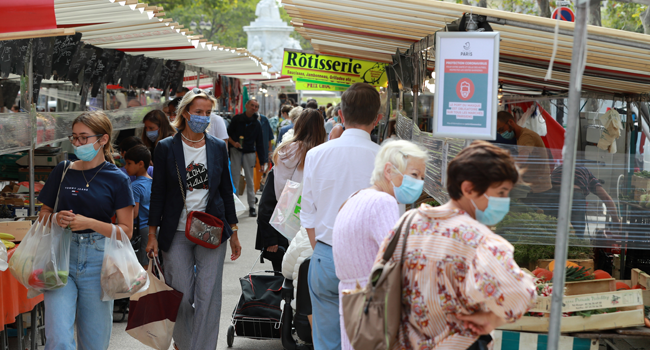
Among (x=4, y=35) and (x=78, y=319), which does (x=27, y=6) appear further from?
(x=78, y=319)

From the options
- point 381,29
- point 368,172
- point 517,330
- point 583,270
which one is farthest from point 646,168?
point 381,29

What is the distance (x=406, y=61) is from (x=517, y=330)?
377cm

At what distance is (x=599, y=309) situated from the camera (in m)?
4.14

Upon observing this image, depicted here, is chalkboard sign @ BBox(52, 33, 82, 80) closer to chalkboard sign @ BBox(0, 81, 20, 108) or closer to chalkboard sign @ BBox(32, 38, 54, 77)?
chalkboard sign @ BBox(32, 38, 54, 77)

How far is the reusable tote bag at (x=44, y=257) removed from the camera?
156 inches

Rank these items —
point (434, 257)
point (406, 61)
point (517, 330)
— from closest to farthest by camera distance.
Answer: point (434, 257)
point (517, 330)
point (406, 61)

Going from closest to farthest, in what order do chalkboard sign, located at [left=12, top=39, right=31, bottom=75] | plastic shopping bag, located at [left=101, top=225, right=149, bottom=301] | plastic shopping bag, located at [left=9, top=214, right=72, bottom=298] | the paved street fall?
plastic shopping bag, located at [left=9, top=214, right=72, bottom=298] < plastic shopping bag, located at [left=101, top=225, right=149, bottom=301] < the paved street < chalkboard sign, located at [left=12, top=39, right=31, bottom=75]

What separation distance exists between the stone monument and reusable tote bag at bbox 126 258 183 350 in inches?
1628

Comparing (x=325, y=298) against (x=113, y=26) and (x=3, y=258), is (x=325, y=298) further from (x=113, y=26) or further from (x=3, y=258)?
(x=113, y=26)

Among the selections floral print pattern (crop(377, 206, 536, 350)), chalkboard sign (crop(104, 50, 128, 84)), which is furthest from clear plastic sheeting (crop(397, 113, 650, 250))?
chalkboard sign (crop(104, 50, 128, 84))

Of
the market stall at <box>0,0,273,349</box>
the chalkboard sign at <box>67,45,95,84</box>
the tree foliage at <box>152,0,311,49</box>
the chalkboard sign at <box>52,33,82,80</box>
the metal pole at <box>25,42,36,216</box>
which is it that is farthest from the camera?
the tree foliage at <box>152,0,311,49</box>

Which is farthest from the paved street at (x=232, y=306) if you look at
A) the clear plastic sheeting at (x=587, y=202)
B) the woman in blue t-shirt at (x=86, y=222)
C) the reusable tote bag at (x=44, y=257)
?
the clear plastic sheeting at (x=587, y=202)

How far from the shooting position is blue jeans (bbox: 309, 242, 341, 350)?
3602 millimetres

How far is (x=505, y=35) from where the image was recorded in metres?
5.04
